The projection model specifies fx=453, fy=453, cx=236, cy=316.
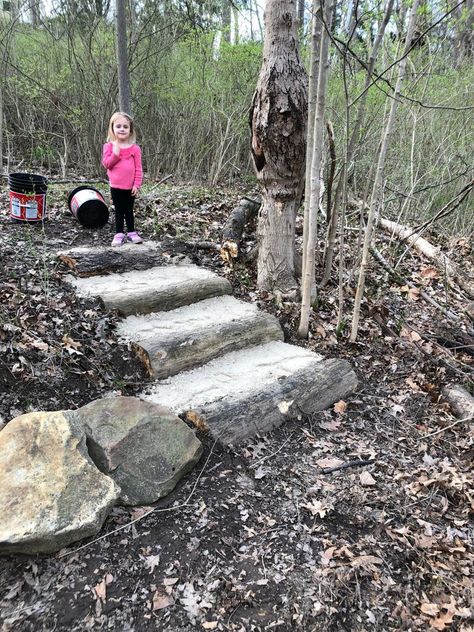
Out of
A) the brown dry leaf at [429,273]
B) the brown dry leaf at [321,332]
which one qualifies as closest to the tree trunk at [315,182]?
the brown dry leaf at [321,332]

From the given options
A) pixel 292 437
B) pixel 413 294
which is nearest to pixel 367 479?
pixel 292 437

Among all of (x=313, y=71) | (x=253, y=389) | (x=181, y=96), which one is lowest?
(x=253, y=389)

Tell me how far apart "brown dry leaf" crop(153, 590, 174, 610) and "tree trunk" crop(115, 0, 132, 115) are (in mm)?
6376

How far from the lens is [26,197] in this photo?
205 inches

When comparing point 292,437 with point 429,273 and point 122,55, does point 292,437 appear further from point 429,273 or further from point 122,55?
point 122,55

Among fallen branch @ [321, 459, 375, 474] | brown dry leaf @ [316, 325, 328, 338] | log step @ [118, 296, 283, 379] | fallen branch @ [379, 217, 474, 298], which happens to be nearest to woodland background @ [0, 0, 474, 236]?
fallen branch @ [379, 217, 474, 298]

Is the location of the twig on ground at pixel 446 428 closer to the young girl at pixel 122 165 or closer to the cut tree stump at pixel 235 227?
the cut tree stump at pixel 235 227

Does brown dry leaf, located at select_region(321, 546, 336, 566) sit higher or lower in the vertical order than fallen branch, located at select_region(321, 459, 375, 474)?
lower

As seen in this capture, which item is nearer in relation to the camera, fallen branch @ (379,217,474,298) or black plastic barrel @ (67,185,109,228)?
black plastic barrel @ (67,185,109,228)

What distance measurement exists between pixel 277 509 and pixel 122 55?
641 centimetres

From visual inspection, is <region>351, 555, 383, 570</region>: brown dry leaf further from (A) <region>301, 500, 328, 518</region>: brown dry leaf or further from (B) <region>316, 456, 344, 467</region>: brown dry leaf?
(B) <region>316, 456, 344, 467</region>: brown dry leaf

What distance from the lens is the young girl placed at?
5.10 meters

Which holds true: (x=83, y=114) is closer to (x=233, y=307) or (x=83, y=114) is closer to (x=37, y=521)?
(x=233, y=307)

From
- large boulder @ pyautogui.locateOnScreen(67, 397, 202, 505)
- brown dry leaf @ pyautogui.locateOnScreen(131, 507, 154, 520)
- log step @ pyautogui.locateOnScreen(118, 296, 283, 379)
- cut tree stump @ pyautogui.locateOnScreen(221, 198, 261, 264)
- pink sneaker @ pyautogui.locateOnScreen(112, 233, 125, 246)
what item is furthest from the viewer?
cut tree stump @ pyautogui.locateOnScreen(221, 198, 261, 264)
